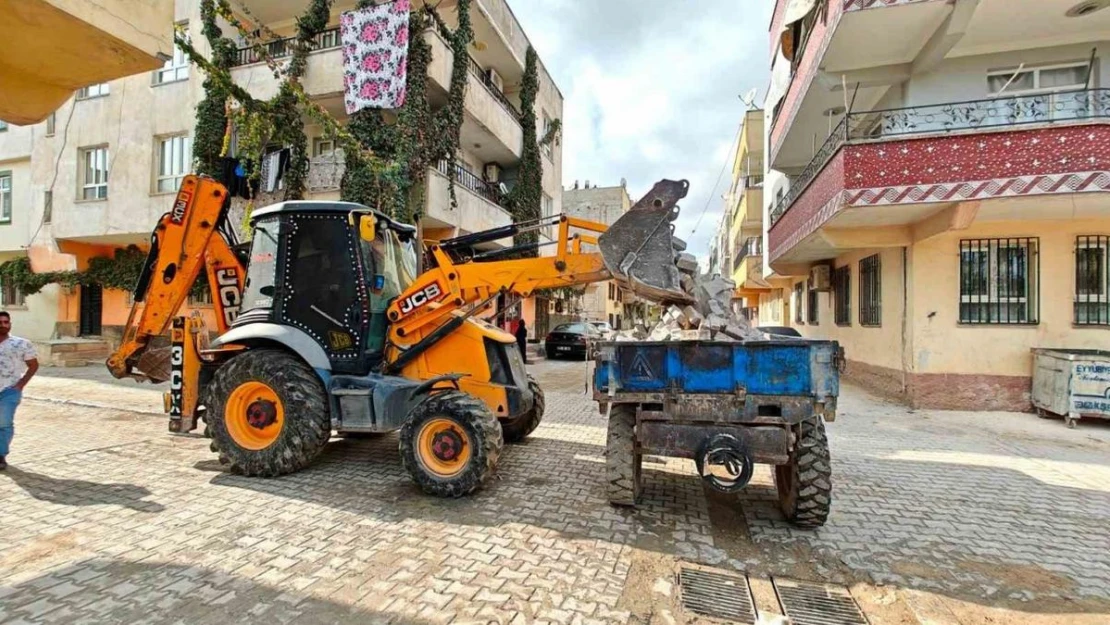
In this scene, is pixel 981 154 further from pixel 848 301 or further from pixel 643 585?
pixel 643 585

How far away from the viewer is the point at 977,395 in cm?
904

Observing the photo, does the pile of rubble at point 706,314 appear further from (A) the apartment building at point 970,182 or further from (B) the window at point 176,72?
(B) the window at point 176,72

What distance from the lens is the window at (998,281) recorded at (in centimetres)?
890

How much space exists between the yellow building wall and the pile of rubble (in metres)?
6.83

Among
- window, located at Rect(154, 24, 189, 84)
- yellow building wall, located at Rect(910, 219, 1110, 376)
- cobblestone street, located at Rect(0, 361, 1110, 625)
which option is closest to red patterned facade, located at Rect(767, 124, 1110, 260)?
yellow building wall, located at Rect(910, 219, 1110, 376)

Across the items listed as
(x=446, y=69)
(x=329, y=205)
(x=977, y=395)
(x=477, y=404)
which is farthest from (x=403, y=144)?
(x=977, y=395)

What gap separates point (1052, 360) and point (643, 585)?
914cm

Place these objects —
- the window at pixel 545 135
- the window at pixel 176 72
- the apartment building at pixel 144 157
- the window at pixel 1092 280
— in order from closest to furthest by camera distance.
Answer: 1. the window at pixel 1092 280
2. the apartment building at pixel 144 157
3. the window at pixel 176 72
4. the window at pixel 545 135

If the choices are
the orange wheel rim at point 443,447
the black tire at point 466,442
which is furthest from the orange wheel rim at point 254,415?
the orange wheel rim at point 443,447

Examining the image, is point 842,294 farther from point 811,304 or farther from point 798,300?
point 798,300

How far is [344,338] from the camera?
519 centimetres

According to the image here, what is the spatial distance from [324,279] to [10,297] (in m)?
19.8

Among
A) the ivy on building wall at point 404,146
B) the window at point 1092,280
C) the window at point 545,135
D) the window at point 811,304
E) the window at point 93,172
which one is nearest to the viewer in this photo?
the window at point 1092,280

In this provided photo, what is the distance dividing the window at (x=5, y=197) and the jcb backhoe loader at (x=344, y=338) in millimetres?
17341
